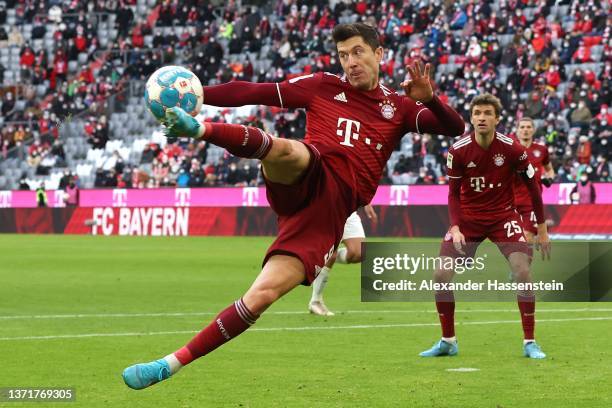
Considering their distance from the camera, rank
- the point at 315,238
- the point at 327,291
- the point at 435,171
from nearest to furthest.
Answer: the point at 315,238
the point at 327,291
the point at 435,171

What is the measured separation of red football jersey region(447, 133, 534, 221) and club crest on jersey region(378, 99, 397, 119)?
2.82m

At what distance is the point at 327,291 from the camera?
18.2 meters

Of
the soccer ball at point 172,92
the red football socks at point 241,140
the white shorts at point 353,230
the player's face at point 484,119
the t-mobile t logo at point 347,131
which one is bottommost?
the white shorts at point 353,230

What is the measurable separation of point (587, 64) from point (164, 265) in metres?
16.8

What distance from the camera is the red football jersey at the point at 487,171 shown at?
37.1 ft

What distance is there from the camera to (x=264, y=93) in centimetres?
841

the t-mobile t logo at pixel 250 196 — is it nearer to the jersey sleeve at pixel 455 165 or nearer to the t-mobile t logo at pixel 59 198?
the t-mobile t logo at pixel 59 198

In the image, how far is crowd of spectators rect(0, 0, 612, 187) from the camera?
113ft

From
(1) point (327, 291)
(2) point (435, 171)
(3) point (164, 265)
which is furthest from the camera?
(2) point (435, 171)

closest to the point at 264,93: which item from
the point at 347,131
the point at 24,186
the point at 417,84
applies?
the point at 347,131

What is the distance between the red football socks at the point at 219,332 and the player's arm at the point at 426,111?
73.4 inches

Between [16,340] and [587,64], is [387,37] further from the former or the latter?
[16,340]

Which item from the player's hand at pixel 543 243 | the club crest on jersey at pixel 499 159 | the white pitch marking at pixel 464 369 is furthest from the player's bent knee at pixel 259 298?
the club crest on jersey at pixel 499 159

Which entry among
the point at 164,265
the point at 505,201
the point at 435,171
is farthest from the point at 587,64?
the point at 505,201
